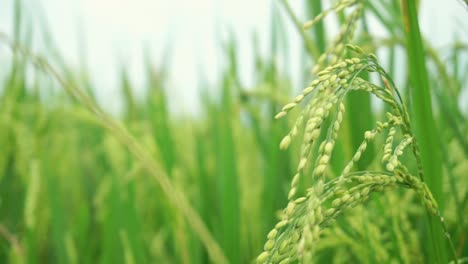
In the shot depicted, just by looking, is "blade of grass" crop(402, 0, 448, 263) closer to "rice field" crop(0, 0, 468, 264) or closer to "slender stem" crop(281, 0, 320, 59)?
"rice field" crop(0, 0, 468, 264)

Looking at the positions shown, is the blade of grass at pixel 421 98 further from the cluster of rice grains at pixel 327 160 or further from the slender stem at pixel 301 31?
the slender stem at pixel 301 31

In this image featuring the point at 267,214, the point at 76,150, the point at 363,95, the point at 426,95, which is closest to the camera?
the point at 426,95

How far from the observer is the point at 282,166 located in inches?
56.4

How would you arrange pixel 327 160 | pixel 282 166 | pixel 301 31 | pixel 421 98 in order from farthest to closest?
pixel 282 166 < pixel 301 31 < pixel 421 98 < pixel 327 160

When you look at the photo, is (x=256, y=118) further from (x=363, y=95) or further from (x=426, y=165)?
(x=426, y=165)

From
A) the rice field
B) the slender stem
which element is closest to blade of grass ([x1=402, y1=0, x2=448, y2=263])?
the rice field

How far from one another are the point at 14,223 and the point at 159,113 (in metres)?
0.60

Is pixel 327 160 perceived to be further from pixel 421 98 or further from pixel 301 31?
pixel 301 31

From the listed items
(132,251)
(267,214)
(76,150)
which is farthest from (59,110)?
(76,150)

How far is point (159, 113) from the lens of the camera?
145 centimetres

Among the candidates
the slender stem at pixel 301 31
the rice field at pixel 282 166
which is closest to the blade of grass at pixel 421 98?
the rice field at pixel 282 166

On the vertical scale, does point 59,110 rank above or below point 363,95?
above

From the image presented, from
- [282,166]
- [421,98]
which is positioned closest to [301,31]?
[421,98]

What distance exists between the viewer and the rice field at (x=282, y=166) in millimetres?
437
